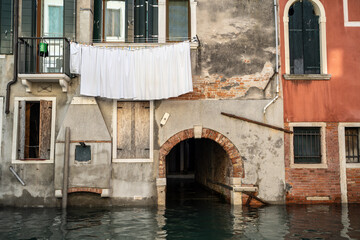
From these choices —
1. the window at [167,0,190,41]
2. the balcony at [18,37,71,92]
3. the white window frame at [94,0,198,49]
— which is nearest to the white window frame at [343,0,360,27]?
the white window frame at [94,0,198,49]

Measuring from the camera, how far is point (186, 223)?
8.18 metres

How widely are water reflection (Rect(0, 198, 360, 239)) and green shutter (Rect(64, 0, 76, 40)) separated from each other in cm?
474

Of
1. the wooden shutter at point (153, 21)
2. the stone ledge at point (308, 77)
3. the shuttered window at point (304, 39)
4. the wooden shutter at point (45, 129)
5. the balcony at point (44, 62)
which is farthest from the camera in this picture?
the shuttered window at point (304, 39)

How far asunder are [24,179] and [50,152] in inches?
37.8

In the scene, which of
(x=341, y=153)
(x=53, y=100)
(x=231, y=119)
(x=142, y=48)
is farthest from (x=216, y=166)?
(x=53, y=100)

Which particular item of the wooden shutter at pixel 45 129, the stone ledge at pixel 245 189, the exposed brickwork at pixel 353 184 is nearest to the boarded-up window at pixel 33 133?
the wooden shutter at pixel 45 129

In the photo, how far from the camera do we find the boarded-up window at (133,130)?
410 inches

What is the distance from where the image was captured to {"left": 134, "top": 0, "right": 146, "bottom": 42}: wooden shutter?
10.8m

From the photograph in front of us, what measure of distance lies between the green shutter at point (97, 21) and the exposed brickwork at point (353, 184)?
7.85m

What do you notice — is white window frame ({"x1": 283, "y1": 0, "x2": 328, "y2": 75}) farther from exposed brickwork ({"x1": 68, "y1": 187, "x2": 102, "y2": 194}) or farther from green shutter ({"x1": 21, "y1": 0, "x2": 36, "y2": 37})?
green shutter ({"x1": 21, "y1": 0, "x2": 36, "y2": 37})

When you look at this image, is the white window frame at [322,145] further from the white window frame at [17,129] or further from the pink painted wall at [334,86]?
the white window frame at [17,129]

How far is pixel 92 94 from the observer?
10102mm

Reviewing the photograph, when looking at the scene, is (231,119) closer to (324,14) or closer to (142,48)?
(142,48)

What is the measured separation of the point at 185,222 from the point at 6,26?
7191 millimetres
